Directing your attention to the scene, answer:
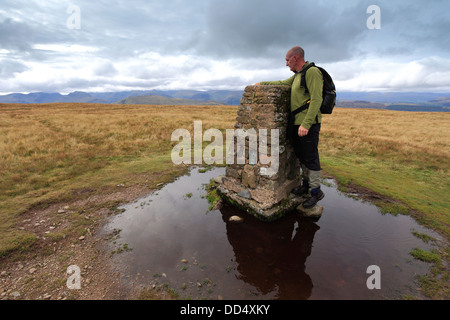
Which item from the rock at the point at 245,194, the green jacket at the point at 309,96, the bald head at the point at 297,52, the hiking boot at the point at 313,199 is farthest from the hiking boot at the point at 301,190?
the bald head at the point at 297,52

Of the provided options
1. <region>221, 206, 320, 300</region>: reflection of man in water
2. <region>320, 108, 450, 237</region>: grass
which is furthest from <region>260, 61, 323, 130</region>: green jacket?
<region>320, 108, 450, 237</region>: grass

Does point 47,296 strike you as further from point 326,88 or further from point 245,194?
point 326,88

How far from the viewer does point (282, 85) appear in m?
6.78

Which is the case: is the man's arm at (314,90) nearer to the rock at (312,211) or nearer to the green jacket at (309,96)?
the green jacket at (309,96)

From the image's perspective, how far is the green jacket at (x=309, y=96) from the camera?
5750 millimetres

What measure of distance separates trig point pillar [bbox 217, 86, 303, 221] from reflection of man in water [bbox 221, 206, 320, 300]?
0.55m

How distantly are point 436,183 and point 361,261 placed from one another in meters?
9.35

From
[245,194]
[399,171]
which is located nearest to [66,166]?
[245,194]

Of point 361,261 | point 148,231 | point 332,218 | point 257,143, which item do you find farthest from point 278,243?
point 148,231

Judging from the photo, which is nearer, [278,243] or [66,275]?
[66,275]

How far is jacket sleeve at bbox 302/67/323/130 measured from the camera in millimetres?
5738
